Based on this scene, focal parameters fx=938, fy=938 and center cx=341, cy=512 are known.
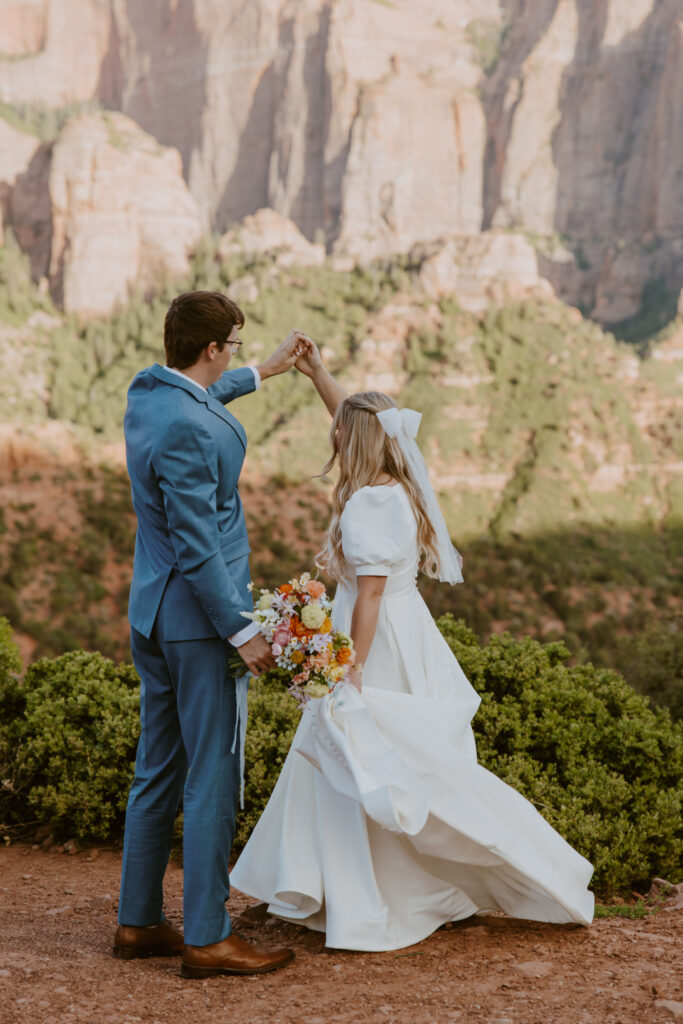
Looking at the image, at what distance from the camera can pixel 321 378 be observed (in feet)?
12.0

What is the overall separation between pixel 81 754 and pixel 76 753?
3cm

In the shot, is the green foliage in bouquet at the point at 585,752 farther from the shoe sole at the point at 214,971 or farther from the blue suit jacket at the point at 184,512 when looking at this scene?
the blue suit jacket at the point at 184,512

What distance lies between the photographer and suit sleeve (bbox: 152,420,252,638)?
2.78 meters

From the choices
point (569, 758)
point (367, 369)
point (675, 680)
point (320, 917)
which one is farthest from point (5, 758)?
point (367, 369)

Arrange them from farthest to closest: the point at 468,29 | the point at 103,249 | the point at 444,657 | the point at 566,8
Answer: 1. the point at 468,29
2. the point at 566,8
3. the point at 103,249
4. the point at 444,657

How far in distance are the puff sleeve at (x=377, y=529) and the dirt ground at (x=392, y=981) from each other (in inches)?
48.6

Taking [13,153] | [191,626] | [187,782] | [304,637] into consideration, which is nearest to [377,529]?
[304,637]

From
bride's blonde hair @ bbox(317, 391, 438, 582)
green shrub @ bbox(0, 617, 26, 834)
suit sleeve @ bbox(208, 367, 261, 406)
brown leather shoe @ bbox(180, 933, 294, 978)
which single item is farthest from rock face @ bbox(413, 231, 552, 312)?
brown leather shoe @ bbox(180, 933, 294, 978)

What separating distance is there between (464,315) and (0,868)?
43.8 metres

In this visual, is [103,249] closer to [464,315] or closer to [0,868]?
[464,315]

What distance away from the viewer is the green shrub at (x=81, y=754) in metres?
4.84

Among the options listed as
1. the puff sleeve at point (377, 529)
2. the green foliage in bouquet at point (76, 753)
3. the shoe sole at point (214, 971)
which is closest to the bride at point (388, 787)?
the puff sleeve at point (377, 529)

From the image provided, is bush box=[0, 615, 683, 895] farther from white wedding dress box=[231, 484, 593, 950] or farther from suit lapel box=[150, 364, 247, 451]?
suit lapel box=[150, 364, 247, 451]

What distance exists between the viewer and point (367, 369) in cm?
4319
